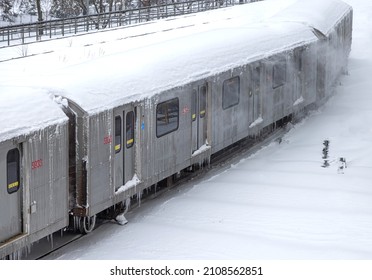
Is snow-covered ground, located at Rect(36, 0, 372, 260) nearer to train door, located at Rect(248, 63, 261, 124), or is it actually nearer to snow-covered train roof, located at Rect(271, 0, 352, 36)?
train door, located at Rect(248, 63, 261, 124)

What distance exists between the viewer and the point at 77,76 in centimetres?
1405

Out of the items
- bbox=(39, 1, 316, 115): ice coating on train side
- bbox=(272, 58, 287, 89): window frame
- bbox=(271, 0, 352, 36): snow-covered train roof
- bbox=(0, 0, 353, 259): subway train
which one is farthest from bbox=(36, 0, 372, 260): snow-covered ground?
bbox=(271, 0, 352, 36): snow-covered train roof

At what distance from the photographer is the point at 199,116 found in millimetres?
17250

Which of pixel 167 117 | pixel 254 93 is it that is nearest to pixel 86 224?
pixel 167 117

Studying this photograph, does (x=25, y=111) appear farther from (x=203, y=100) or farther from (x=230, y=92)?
(x=230, y=92)

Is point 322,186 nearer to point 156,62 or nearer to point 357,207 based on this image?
point 357,207

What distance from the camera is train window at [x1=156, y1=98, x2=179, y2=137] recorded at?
1553 cm

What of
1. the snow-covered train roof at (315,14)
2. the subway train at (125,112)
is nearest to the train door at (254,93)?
the subway train at (125,112)

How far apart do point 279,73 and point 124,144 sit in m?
7.64

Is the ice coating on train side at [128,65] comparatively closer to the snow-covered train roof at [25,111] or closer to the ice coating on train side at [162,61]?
the ice coating on train side at [162,61]

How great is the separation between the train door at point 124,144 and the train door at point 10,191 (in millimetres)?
2456

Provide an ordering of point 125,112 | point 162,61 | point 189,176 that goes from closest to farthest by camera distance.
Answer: point 125,112 → point 162,61 → point 189,176

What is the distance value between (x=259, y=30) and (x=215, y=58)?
152 inches

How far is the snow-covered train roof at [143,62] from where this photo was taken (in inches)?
541
